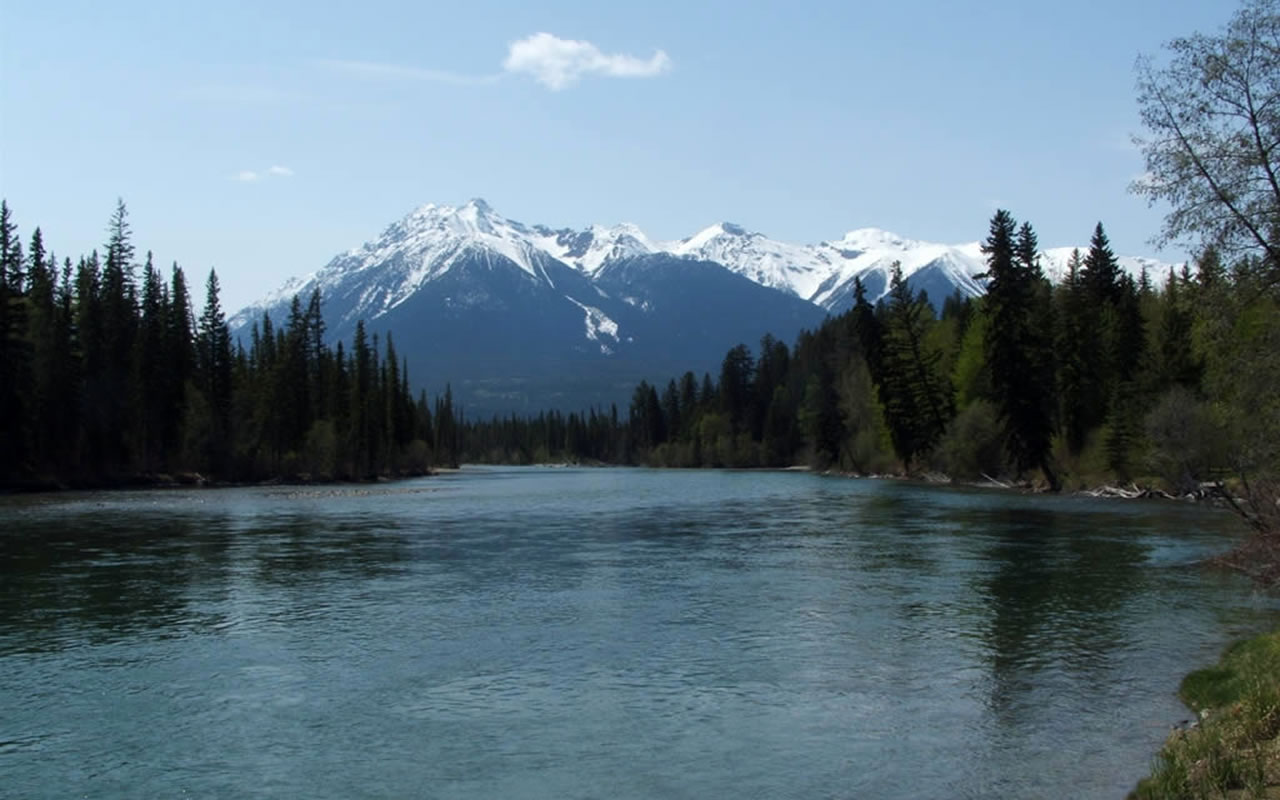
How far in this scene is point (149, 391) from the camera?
104 m

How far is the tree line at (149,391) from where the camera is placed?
9362 centimetres

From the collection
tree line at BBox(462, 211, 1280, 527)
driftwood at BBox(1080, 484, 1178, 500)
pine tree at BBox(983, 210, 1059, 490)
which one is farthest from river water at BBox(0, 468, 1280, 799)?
pine tree at BBox(983, 210, 1059, 490)

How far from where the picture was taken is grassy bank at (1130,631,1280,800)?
12.2 m

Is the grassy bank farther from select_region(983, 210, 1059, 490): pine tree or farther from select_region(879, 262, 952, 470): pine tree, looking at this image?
select_region(879, 262, 952, 470): pine tree

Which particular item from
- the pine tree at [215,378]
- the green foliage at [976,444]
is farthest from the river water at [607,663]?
the pine tree at [215,378]

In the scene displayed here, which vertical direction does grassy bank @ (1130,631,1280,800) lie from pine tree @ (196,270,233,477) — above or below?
below

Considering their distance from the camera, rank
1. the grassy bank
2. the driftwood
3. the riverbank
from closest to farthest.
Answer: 1. the grassy bank
2. the driftwood
3. the riverbank

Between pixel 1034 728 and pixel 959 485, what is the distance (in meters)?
76.6

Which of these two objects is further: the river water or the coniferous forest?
the coniferous forest

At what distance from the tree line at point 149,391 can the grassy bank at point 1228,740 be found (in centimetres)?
9427

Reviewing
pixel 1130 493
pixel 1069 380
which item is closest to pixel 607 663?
pixel 1130 493

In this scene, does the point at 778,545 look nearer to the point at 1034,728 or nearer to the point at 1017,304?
the point at 1034,728

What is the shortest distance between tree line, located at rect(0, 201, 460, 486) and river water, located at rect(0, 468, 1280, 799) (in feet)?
180

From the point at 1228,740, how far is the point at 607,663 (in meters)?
11.9
